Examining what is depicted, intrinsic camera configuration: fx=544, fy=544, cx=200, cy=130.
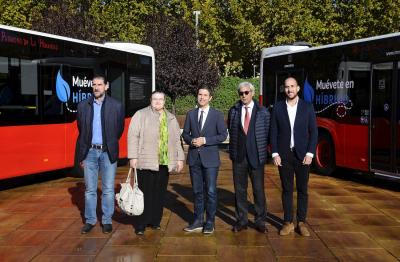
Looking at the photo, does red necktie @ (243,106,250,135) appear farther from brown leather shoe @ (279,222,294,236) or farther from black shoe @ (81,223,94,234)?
black shoe @ (81,223,94,234)

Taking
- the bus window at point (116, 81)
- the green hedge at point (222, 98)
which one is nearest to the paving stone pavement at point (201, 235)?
the bus window at point (116, 81)

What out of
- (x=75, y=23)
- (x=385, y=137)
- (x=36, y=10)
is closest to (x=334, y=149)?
(x=385, y=137)

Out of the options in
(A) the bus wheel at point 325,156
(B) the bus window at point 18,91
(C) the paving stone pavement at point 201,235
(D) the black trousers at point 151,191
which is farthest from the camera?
(A) the bus wheel at point 325,156

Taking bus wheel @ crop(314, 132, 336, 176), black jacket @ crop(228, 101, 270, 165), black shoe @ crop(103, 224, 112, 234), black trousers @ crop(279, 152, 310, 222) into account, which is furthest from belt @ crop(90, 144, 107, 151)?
bus wheel @ crop(314, 132, 336, 176)

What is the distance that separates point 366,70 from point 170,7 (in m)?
27.9

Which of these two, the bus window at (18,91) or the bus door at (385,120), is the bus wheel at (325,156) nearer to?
the bus door at (385,120)

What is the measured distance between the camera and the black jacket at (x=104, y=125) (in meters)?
6.20

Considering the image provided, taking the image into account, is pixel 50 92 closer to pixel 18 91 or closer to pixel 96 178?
pixel 18 91

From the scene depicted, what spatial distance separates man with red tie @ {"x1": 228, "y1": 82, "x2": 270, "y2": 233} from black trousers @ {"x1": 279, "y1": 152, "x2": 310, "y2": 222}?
0.26 m

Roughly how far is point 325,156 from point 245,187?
218 inches

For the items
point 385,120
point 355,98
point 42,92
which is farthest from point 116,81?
point 385,120

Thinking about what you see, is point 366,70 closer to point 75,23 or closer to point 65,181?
point 65,181

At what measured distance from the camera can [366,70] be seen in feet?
32.3

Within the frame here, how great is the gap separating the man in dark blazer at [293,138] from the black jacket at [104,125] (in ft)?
5.93
